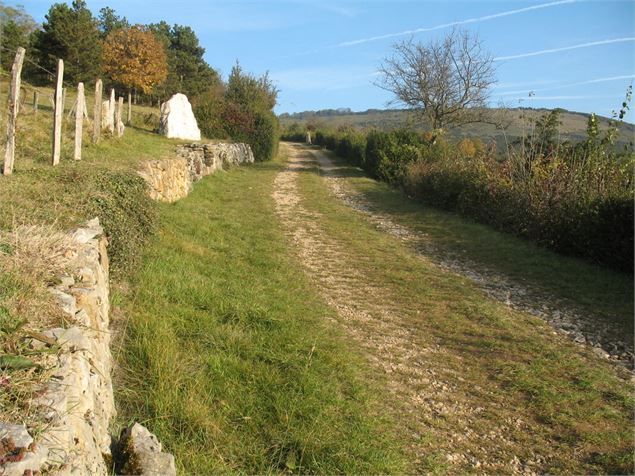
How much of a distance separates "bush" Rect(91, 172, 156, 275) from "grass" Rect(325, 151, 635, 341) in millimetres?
5554

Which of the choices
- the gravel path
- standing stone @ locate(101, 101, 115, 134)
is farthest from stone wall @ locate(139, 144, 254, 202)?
the gravel path

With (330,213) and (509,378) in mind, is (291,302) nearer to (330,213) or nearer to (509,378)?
(509,378)

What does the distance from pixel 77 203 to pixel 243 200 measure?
946 centimetres

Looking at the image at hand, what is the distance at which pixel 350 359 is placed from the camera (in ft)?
16.4

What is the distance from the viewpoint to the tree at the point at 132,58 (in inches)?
1310

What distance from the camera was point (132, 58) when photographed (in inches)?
1324

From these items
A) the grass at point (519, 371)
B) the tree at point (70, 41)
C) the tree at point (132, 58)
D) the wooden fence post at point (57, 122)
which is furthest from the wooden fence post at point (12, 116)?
the tree at point (132, 58)

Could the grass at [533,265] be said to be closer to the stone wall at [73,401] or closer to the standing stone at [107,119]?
the stone wall at [73,401]

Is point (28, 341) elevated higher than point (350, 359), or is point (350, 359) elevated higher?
point (28, 341)

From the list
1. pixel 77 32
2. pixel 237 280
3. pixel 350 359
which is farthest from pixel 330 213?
pixel 77 32

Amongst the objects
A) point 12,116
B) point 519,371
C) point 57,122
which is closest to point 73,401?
point 519,371

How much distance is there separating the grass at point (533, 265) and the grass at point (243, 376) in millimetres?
3506

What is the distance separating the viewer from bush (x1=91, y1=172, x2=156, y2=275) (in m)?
5.80

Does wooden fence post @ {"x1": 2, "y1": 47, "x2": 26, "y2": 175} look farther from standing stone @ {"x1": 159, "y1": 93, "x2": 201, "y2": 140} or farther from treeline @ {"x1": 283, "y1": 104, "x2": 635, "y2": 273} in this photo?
standing stone @ {"x1": 159, "y1": 93, "x2": 201, "y2": 140}
